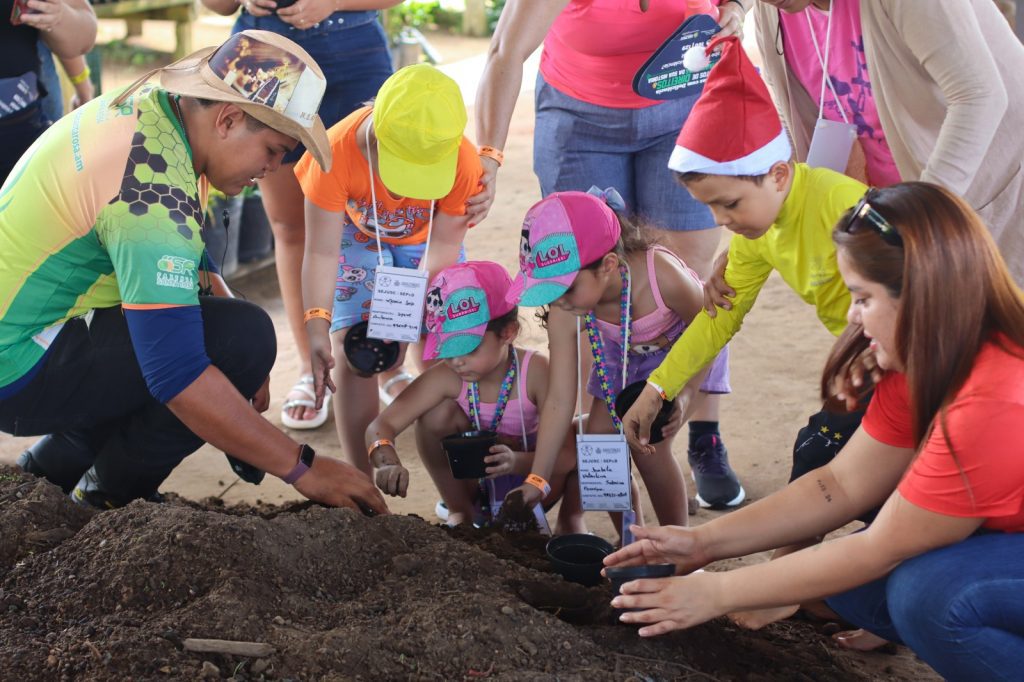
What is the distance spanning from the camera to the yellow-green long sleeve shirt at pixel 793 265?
95.0 inches

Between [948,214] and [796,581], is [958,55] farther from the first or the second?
[796,581]

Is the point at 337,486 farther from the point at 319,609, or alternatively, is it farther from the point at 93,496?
the point at 93,496

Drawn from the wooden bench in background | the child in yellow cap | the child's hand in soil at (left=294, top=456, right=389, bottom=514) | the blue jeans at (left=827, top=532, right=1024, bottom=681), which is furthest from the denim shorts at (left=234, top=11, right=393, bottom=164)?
the wooden bench in background

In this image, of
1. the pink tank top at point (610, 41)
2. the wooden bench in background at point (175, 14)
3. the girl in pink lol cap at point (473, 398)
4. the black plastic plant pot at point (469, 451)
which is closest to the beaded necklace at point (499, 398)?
the girl in pink lol cap at point (473, 398)

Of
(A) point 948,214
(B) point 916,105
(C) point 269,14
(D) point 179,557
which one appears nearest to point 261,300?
(C) point 269,14

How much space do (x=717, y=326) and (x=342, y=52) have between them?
153 centimetres

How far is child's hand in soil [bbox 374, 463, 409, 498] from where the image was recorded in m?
2.88

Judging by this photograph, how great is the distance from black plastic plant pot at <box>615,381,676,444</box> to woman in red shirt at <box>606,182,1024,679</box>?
78cm

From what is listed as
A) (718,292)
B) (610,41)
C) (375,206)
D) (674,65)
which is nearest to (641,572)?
(718,292)

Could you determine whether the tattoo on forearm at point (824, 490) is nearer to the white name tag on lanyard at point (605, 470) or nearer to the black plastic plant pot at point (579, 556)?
the black plastic plant pot at point (579, 556)

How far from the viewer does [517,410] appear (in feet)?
9.96

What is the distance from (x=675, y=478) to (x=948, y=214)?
1.29 meters

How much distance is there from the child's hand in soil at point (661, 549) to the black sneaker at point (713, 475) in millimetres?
1040

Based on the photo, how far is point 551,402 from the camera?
290cm
